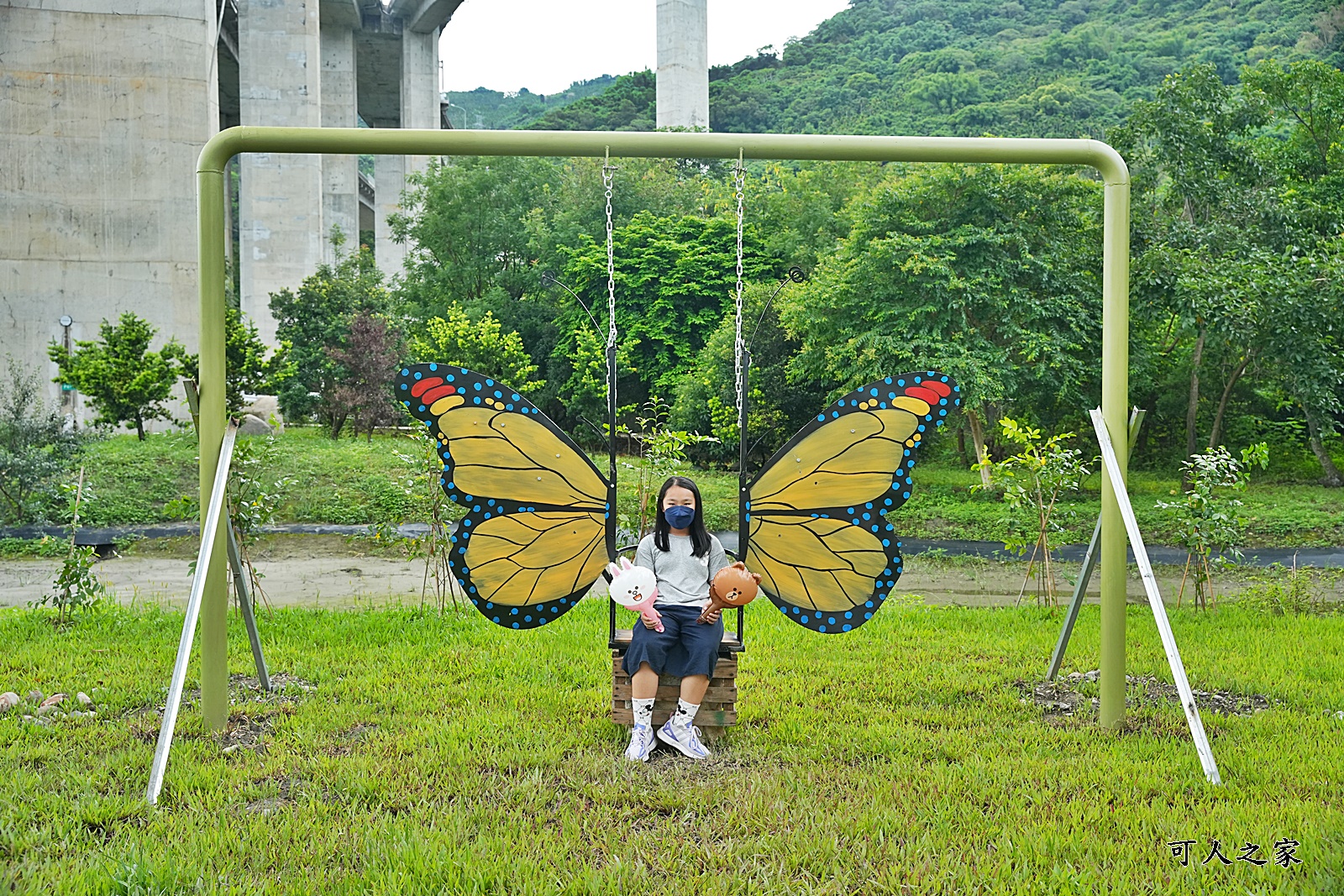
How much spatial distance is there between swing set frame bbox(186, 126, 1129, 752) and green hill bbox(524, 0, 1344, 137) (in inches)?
804

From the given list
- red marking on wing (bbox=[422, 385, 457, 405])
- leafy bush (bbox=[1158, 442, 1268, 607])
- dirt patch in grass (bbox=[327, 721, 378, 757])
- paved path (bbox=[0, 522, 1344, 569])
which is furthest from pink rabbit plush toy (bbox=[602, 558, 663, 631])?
paved path (bbox=[0, 522, 1344, 569])

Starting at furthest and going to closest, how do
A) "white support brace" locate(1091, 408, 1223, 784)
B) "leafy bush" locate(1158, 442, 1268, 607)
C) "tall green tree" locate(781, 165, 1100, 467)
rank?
1. "tall green tree" locate(781, 165, 1100, 467)
2. "leafy bush" locate(1158, 442, 1268, 607)
3. "white support brace" locate(1091, 408, 1223, 784)

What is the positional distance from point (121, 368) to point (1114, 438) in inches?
634

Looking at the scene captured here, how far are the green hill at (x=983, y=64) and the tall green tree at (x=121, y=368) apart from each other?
18859mm

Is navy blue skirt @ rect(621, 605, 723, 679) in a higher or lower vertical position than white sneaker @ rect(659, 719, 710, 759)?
higher

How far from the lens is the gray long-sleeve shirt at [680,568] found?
170 inches

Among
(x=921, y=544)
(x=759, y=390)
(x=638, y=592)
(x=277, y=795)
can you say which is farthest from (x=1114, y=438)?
(x=759, y=390)

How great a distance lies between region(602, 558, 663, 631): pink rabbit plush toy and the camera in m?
4.11

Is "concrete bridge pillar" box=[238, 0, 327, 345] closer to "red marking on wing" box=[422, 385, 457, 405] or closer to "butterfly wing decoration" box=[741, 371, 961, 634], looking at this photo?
"red marking on wing" box=[422, 385, 457, 405]

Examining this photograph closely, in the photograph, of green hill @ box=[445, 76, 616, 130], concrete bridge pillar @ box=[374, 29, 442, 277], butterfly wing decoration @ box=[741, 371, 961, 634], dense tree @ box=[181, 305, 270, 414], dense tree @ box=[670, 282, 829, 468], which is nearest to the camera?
butterfly wing decoration @ box=[741, 371, 961, 634]

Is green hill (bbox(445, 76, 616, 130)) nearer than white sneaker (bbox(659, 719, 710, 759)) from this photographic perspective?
No

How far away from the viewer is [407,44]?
31.0 m

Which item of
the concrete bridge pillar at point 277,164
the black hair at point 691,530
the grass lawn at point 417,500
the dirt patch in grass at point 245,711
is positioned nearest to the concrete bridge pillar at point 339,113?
the concrete bridge pillar at point 277,164

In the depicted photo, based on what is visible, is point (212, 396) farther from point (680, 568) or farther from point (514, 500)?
point (680, 568)
